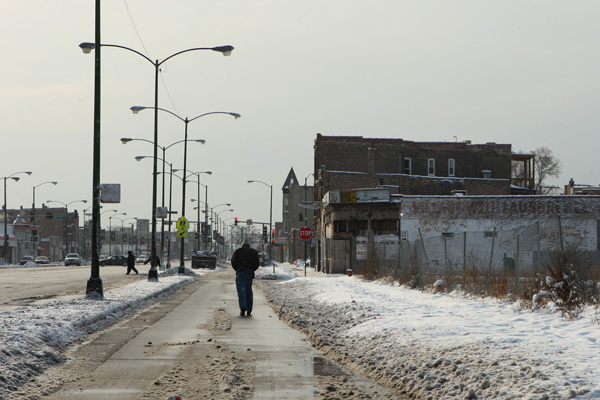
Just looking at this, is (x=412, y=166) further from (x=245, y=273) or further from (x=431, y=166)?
(x=245, y=273)

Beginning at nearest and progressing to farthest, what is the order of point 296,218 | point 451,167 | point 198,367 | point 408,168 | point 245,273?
point 198,367, point 245,273, point 408,168, point 451,167, point 296,218

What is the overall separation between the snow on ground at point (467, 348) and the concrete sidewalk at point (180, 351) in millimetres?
688

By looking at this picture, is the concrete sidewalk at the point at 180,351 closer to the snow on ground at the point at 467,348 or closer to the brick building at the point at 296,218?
the snow on ground at the point at 467,348

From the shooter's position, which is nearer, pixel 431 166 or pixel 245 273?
pixel 245 273

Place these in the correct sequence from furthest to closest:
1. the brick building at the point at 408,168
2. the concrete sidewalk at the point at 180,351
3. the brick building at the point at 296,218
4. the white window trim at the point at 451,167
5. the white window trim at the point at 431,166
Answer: the brick building at the point at 296,218, the white window trim at the point at 451,167, the white window trim at the point at 431,166, the brick building at the point at 408,168, the concrete sidewalk at the point at 180,351

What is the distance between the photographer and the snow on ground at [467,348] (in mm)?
7660

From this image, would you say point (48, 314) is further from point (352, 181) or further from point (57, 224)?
point (57, 224)

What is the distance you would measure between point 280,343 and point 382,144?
68301 millimetres

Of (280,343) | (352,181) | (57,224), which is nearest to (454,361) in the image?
(280,343)

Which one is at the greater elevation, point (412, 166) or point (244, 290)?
point (412, 166)

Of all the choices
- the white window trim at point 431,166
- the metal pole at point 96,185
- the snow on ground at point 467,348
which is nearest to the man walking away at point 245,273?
the snow on ground at point 467,348

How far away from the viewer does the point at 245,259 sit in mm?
19453

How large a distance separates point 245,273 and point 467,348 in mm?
10087

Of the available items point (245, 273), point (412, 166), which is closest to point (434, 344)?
point (245, 273)
